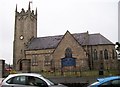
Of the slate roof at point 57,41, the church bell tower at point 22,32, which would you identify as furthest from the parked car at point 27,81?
the church bell tower at point 22,32

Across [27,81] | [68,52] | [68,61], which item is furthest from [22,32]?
[27,81]

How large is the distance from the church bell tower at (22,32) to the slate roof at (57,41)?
74.4 inches

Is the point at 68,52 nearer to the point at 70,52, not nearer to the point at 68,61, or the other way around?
the point at 70,52

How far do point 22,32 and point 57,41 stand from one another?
1068cm

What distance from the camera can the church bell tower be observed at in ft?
227

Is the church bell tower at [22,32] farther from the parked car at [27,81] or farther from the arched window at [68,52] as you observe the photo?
the parked car at [27,81]

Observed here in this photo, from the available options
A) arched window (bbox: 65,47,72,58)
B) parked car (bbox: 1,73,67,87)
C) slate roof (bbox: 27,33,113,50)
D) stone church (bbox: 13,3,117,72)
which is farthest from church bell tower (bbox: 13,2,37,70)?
parked car (bbox: 1,73,67,87)

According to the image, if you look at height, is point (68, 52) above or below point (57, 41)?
below

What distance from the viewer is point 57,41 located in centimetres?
6469

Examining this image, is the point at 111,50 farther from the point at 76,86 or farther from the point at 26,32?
the point at 76,86

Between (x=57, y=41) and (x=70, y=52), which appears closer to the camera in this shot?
(x=70, y=52)

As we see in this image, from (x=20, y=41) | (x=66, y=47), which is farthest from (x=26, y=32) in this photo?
(x=66, y=47)

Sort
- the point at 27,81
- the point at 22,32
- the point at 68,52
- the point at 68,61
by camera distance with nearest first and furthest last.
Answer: the point at 27,81 < the point at 68,61 < the point at 68,52 < the point at 22,32

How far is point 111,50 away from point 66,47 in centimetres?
921
